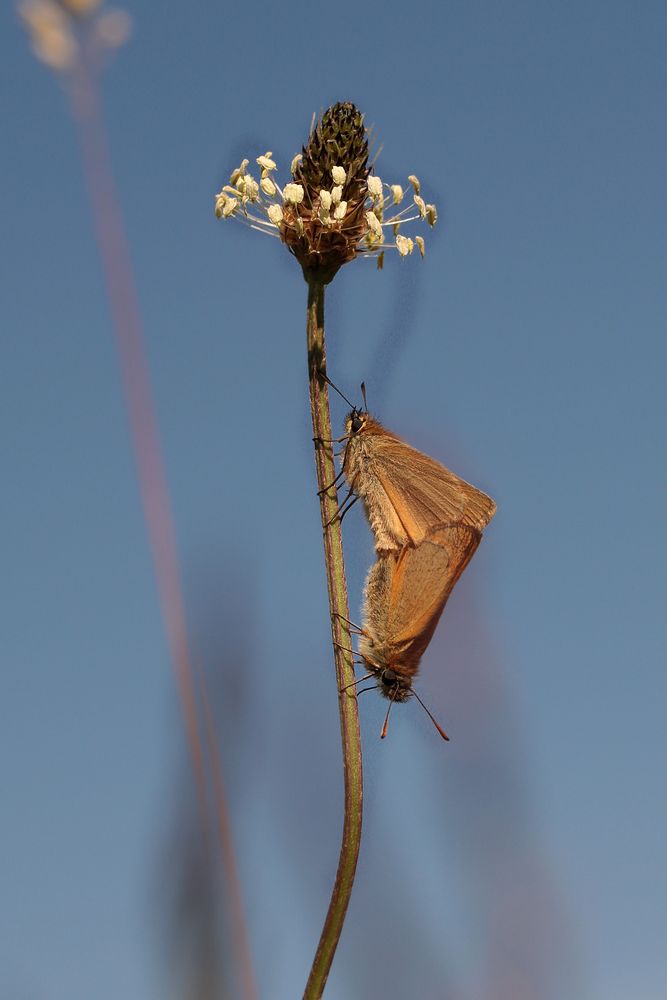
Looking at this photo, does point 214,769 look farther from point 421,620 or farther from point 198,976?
point 421,620

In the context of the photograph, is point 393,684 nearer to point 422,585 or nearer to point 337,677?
point 422,585

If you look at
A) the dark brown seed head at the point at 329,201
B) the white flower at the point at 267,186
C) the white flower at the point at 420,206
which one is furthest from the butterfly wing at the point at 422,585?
the white flower at the point at 267,186

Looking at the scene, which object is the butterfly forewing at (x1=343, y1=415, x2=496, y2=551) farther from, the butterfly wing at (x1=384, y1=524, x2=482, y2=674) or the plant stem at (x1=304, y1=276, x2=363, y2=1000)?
the plant stem at (x1=304, y1=276, x2=363, y2=1000)

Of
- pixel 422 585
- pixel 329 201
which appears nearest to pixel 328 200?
pixel 329 201

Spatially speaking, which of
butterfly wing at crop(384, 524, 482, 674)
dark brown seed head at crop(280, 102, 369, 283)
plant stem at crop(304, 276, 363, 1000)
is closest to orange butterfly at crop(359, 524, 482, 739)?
butterfly wing at crop(384, 524, 482, 674)

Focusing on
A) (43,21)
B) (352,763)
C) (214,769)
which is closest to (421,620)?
(352,763)
